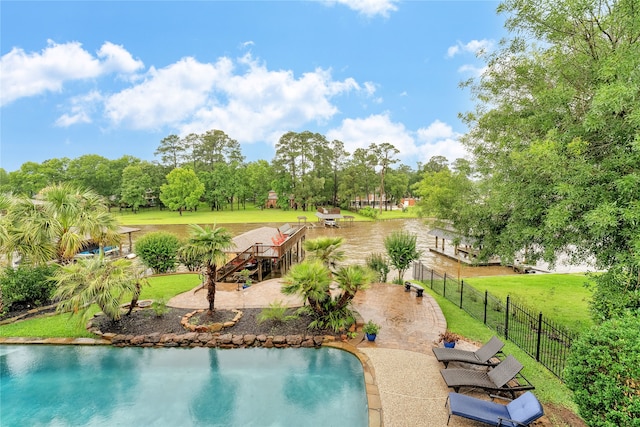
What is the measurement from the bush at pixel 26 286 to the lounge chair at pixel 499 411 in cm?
1180

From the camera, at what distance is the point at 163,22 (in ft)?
69.8

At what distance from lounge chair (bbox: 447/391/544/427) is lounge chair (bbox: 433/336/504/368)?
4.48 feet

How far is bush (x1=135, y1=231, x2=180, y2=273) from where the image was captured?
15.3m

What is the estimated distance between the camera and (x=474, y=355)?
6855 mm

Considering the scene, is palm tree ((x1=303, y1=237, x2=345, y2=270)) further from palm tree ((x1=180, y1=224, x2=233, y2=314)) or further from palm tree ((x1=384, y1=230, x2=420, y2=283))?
palm tree ((x1=384, y1=230, x2=420, y2=283))

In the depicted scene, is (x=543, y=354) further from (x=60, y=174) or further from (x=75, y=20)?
(x=60, y=174)

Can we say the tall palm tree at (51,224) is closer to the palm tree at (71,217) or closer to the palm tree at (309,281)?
the palm tree at (71,217)

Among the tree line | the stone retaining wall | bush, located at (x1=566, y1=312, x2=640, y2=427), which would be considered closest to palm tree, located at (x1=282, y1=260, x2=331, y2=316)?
the stone retaining wall

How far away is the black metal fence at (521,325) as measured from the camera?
706cm

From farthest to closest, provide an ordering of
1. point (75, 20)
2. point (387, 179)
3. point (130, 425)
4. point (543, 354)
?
point (387, 179), point (75, 20), point (543, 354), point (130, 425)

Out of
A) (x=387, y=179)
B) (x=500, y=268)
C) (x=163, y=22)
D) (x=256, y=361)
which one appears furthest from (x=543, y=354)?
(x=387, y=179)

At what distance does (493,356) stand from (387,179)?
182 ft

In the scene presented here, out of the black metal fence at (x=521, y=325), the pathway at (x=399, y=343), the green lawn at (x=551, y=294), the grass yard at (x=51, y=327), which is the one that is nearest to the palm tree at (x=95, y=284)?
the grass yard at (x=51, y=327)

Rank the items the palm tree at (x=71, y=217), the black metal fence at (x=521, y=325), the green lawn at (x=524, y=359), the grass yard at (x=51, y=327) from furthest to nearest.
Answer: the palm tree at (x=71, y=217)
the grass yard at (x=51, y=327)
the black metal fence at (x=521, y=325)
the green lawn at (x=524, y=359)
